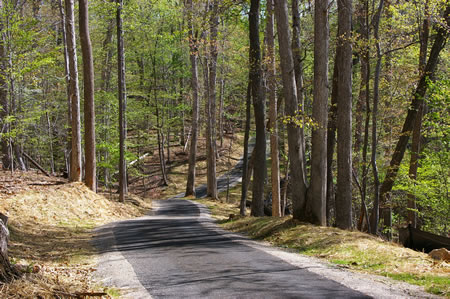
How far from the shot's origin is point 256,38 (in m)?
15.5

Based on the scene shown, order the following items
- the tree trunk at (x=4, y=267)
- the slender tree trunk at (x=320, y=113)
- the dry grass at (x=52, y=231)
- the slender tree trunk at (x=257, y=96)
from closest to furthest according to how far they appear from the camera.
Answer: the tree trunk at (x=4, y=267) < the dry grass at (x=52, y=231) < the slender tree trunk at (x=320, y=113) < the slender tree trunk at (x=257, y=96)

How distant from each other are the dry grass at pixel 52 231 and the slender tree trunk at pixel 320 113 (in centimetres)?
568

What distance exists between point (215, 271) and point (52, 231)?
719 centimetres

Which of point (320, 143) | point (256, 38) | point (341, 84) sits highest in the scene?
point (256, 38)

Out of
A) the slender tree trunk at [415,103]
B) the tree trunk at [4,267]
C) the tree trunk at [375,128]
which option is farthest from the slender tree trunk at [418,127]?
the tree trunk at [4,267]

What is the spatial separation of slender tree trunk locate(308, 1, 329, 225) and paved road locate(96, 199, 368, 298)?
2.37 m

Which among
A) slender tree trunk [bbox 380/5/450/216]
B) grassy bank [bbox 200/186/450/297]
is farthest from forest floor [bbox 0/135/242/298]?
slender tree trunk [bbox 380/5/450/216]

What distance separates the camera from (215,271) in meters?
6.41

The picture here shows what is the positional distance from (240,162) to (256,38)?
110 feet

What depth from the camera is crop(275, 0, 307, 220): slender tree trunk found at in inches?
442

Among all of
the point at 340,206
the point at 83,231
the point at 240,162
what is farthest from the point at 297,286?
the point at 240,162

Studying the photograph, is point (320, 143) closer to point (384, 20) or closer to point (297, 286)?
point (297, 286)

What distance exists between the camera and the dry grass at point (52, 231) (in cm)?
502

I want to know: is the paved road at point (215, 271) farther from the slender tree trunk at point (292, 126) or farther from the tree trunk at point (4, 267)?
the slender tree trunk at point (292, 126)
